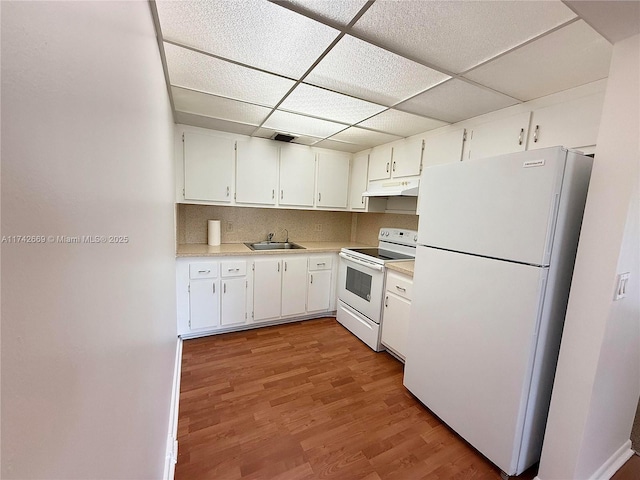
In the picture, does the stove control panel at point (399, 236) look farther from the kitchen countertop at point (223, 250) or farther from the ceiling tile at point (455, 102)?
the ceiling tile at point (455, 102)

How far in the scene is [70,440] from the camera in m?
0.36

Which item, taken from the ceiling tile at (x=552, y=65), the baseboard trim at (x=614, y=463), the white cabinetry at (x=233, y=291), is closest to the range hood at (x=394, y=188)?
the ceiling tile at (x=552, y=65)

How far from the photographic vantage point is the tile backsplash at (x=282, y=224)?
3049mm

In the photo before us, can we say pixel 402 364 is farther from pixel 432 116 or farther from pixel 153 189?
pixel 153 189

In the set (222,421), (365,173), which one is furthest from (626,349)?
(365,173)

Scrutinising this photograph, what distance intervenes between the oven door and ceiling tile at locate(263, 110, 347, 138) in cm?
133

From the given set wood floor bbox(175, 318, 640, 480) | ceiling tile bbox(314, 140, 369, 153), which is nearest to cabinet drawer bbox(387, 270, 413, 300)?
wood floor bbox(175, 318, 640, 480)

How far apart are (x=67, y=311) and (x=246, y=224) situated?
3060mm

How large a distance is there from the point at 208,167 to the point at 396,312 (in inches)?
92.4

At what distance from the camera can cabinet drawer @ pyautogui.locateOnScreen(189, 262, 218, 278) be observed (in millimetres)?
2570

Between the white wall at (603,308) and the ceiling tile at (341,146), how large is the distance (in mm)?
2225

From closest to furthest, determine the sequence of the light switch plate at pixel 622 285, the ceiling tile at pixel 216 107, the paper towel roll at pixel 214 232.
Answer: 1. the light switch plate at pixel 622 285
2. the ceiling tile at pixel 216 107
3. the paper towel roll at pixel 214 232

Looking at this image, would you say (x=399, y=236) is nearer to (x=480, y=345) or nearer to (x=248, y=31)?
(x=480, y=345)

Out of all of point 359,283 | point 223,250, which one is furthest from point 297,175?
point 359,283
